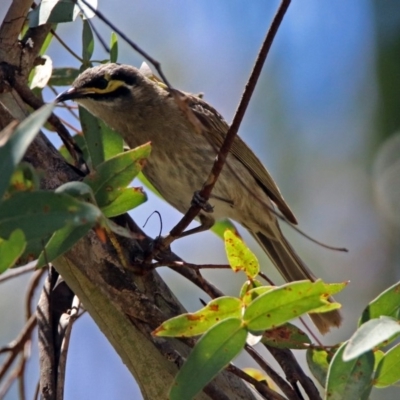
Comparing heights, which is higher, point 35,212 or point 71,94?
point 71,94

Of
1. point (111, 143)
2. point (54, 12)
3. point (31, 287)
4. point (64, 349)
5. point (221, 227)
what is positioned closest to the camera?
point (64, 349)

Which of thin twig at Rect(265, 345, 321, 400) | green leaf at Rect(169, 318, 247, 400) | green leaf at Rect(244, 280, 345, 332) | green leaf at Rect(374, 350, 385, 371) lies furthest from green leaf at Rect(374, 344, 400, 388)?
thin twig at Rect(265, 345, 321, 400)

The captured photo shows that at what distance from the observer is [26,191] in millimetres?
1334

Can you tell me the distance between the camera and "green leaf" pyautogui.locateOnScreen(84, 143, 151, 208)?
167 centimetres

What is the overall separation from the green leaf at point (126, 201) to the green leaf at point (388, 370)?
0.61m

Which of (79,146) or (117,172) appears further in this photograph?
(79,146)

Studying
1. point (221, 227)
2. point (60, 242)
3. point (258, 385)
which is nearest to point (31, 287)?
point (221, 227)

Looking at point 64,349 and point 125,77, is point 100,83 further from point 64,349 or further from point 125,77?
point 64,349

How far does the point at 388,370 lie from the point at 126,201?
66 cm

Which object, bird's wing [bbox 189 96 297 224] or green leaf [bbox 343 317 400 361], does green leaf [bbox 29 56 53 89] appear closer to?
bird's wing [bbox 189 96 297 224]

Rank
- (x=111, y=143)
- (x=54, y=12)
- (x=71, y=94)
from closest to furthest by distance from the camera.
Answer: (x=54, y=12) → (x=111, y=143) → (x=71, y=94)

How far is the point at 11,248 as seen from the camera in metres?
1.31

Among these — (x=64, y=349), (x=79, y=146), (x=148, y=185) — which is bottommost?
(x=64, y=349)

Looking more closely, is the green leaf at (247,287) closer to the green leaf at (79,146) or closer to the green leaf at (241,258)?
the green leaf at (241,258)
